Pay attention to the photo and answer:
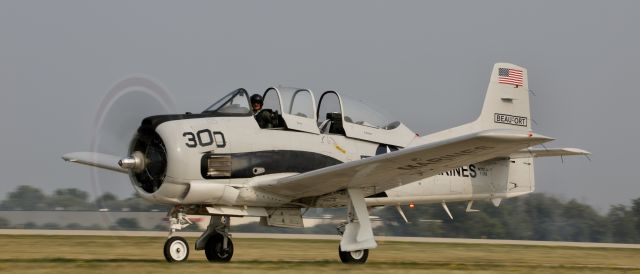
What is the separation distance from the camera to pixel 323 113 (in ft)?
56.3

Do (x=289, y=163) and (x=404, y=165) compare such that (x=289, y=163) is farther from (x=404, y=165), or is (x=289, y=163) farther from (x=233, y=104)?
(x=404, y=165)

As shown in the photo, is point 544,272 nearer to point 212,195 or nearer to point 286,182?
point 286,182

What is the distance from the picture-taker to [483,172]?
62.9 feet

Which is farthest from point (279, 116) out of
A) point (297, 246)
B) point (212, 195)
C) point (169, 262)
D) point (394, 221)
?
point (394, 221)

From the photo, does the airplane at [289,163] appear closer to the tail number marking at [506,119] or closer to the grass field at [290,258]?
the grass field at [290,258]

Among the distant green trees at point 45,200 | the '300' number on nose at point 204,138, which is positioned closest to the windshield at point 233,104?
the '300' number on nose at point 204,138


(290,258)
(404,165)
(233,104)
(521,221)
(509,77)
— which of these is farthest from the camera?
(521,221)

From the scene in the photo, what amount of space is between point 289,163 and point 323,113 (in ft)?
4.25

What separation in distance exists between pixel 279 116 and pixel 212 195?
2.02m

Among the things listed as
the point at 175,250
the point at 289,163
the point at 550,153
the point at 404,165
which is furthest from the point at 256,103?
the point at 550,153

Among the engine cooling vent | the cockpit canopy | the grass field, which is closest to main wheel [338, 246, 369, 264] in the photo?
the grass field

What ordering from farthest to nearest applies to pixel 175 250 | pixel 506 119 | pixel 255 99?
1. pixel 506 119
2. pixel 255 99
3. pixel 175 250

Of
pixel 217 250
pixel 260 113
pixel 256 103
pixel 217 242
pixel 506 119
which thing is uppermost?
pixel 506 119

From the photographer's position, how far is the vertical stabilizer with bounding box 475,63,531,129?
65.1 feet
